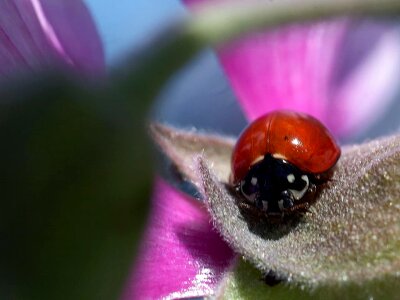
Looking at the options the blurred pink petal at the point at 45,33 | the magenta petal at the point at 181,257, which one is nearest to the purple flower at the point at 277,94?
the magenta petal at the point at 181,257

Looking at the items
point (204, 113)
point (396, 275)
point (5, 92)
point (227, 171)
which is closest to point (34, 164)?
point (5, 92)

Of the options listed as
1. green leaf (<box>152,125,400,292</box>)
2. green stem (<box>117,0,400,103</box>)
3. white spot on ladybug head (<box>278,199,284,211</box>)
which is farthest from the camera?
white spot on ladybug head (<box>278,199,284,211</box>)

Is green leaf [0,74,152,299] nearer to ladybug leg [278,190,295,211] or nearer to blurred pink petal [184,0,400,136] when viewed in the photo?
ladybug leg [278,190,295,211]

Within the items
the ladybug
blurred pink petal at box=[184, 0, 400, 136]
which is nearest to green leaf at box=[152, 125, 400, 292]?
the ladybug

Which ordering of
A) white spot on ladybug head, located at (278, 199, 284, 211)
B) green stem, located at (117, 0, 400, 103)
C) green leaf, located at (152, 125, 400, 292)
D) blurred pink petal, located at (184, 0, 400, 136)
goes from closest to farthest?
green stem, located at (117, 0, 400, 103) → green leaf, located at (152, 125, 400, 292) → white spot on ladybug head, located at (278, 199, 284, 211) → blurred pink petal, located at (184, 0, 400, 136)

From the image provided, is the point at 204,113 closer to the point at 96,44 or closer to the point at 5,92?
the point at 96,44

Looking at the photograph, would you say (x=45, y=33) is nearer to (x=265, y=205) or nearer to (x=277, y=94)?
(x=265, y=205)

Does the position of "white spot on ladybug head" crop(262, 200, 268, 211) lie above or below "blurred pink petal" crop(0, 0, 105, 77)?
below

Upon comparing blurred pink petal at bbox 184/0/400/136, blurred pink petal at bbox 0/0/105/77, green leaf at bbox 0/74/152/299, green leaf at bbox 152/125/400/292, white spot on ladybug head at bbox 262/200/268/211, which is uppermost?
green leaf at bbox 0/74/152/299
